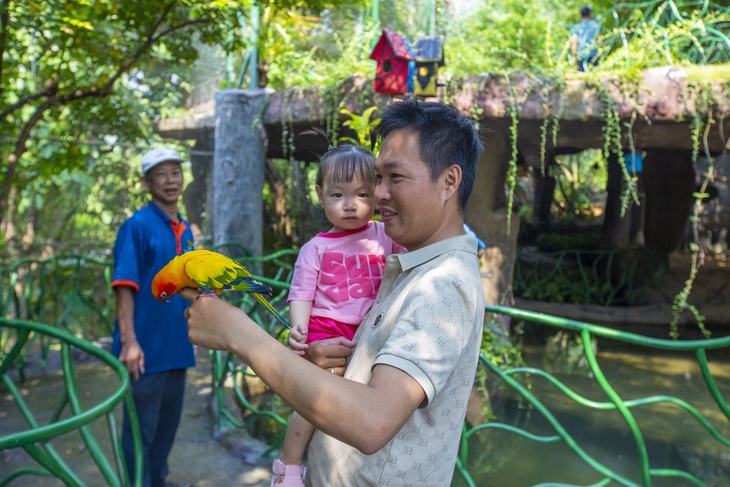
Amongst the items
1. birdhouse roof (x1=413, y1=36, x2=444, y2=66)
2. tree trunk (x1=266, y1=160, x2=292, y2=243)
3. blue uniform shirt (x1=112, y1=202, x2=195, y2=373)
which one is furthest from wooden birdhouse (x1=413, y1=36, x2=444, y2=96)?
tree trunk (x1=266, y1=160, x2=292, y2=243)

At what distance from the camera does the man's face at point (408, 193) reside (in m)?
1.00

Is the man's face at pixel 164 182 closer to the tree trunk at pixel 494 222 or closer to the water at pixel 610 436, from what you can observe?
the water at pixel 610 436

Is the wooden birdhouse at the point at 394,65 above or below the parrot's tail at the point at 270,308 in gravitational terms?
above

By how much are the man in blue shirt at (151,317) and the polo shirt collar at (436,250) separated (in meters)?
1.60

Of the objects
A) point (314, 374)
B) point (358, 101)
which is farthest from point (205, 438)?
point (314, 374)

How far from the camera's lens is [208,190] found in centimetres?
570

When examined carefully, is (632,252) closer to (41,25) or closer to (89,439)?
(41,25)

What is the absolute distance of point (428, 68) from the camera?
10.6ft

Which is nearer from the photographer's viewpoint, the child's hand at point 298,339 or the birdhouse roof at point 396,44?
the child's hand at point 298,339


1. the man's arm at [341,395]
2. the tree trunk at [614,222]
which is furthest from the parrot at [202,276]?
the tree trunk at [614,222]

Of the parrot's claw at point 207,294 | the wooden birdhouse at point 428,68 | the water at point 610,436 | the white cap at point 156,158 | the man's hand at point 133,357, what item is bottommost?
the water at point 610,436

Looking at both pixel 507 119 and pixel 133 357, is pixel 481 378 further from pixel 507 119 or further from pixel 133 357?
pixel 133 357

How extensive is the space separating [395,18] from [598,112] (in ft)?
17.7

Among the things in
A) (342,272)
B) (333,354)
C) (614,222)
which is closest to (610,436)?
(342,272)
